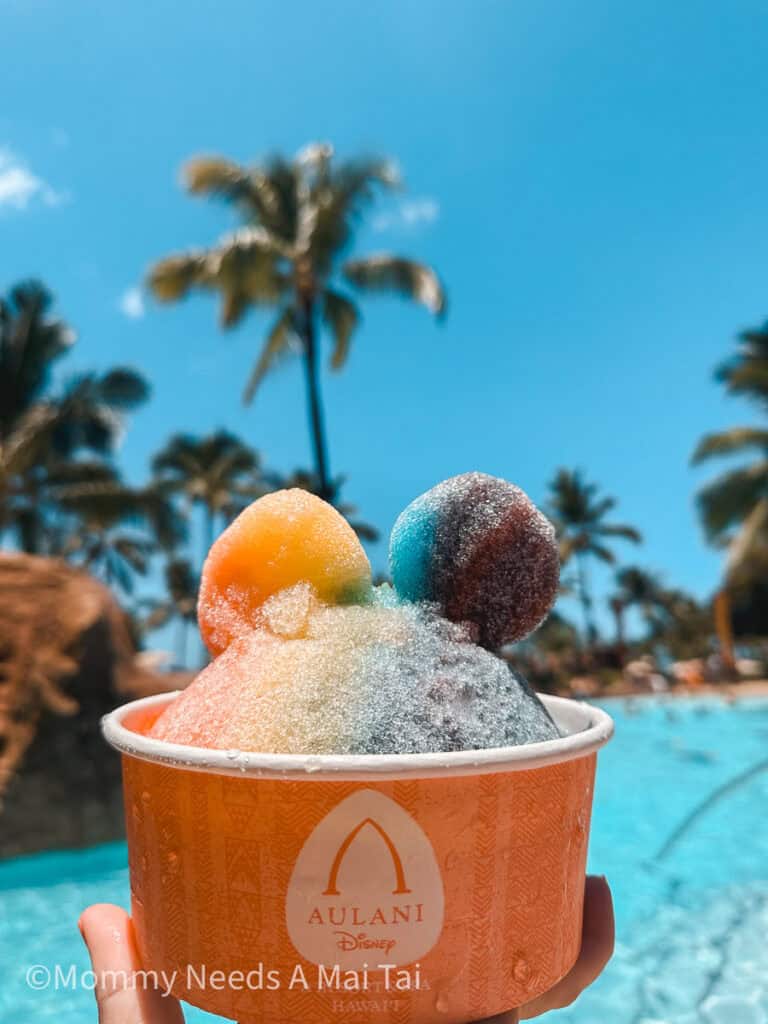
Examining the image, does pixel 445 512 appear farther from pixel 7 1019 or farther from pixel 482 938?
pixel 7 1019

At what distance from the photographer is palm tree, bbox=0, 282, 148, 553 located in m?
12.7

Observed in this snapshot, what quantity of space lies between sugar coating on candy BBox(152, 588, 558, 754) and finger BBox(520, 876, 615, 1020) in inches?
12.9

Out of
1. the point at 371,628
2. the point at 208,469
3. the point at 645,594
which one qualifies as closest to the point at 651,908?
the point at 371,628

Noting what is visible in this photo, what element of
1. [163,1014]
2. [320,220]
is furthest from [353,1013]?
[320,220]

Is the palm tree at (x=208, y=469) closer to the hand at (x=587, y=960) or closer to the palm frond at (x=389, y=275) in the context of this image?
the palm frond at (x=389, y=275)

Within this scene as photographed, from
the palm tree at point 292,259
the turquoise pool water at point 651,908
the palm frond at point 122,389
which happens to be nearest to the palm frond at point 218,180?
the palm tree at point 292,259

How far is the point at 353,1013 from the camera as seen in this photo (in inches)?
31.2

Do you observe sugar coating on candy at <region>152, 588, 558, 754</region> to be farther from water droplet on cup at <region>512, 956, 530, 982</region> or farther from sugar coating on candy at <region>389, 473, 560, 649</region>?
water droplet on cup at <region>512, 956, 530, 982</region>

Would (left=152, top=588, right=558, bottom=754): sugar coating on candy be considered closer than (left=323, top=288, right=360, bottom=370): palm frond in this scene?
Yes

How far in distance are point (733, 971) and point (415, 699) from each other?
12.1 ft

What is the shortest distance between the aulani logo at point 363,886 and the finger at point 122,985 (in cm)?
33

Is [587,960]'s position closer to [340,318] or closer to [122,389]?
[340,318]

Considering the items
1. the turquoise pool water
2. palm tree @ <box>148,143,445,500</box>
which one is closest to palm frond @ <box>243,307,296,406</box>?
palm tree @ <box>148,143,445,500</box>

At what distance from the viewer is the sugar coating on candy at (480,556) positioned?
3.53ft
